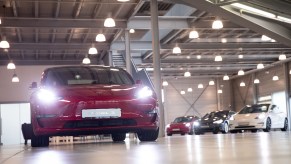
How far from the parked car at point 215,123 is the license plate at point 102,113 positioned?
60.2 feet

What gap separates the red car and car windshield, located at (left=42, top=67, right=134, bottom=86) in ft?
0.55

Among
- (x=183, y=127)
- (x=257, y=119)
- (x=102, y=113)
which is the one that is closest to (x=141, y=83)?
(x=102, y=113)

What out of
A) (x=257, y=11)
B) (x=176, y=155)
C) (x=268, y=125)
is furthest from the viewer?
(x=268, y=125)

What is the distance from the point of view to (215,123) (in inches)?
1001

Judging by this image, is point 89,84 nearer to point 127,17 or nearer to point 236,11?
point 236,11

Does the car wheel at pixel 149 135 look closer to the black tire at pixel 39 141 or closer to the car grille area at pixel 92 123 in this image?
the car grille area at pixel 92 123

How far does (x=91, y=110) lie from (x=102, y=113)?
160mm

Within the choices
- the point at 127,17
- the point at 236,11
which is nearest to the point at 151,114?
the point at 236,11

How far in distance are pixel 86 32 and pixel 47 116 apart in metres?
15.7

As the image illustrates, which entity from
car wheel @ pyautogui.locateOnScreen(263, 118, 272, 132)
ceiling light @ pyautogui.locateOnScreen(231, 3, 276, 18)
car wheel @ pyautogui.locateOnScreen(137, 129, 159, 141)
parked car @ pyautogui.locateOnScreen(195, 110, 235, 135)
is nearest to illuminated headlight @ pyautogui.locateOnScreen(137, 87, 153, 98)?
car wheel @ pyautogui.locateOnScreen(137, 129, 159, 141)

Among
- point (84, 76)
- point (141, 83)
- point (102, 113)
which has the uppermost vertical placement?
point (84, 76)

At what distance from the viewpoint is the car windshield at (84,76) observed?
7473mm

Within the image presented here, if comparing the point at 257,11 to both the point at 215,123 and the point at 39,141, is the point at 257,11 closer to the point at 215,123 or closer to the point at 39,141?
the point at 215,123

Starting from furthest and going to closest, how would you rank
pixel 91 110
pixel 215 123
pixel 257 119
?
pixel 215 123 < pixel 257 119 < pixel 91 110
